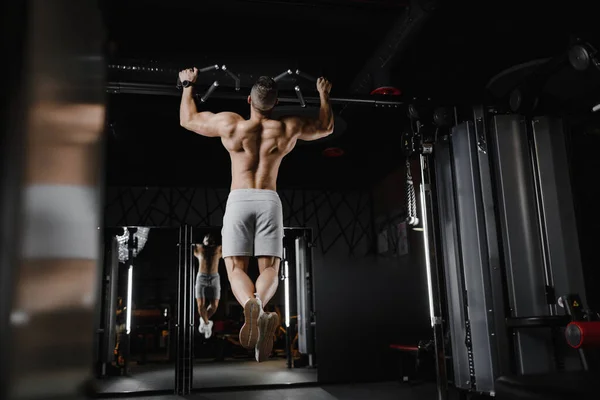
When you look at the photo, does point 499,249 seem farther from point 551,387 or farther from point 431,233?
point 551,387

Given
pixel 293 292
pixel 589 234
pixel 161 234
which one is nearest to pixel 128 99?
pixel 161 234

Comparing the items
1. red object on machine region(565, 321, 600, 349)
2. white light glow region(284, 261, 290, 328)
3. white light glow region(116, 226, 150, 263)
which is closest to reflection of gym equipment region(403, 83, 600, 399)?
red object on machine region(565, 321, 600, 349)

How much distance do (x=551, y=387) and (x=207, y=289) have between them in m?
5.99

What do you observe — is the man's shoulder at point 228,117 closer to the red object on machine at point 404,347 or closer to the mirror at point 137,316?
the mirror at point 137,316

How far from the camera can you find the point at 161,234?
7.50m

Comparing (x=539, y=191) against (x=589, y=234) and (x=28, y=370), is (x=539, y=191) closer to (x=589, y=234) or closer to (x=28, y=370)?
(x=589, y=234)

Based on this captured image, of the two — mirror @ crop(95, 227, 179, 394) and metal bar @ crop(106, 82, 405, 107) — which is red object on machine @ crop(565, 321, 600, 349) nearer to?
metal bar @ crop(106, 82, 405, 107)

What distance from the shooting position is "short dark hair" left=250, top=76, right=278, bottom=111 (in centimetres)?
304

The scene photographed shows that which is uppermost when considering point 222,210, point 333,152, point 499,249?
point 333,152

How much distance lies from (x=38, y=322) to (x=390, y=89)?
448 centimetres

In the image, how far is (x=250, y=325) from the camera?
8.99ft

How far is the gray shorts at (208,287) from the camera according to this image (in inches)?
284

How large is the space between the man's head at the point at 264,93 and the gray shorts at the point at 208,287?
456 cm

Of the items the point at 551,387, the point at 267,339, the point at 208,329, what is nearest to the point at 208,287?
the point at 208,329
